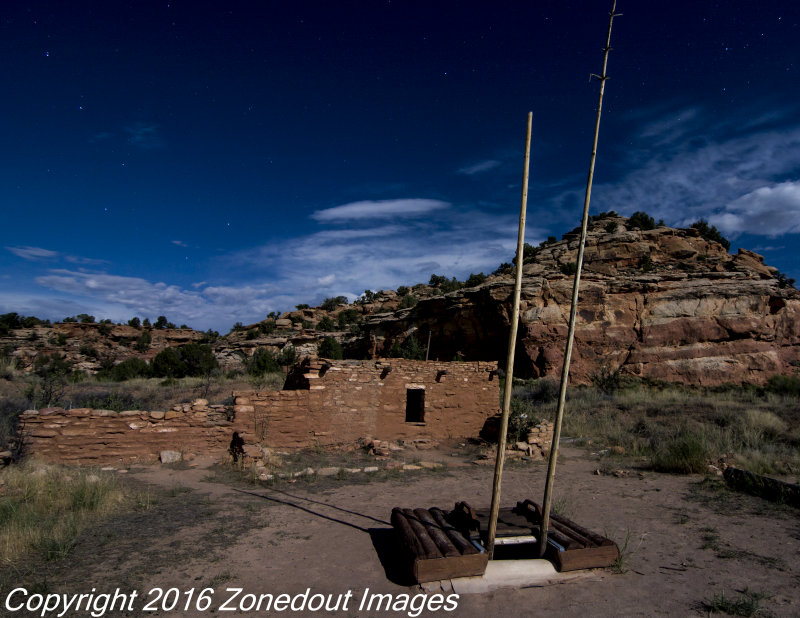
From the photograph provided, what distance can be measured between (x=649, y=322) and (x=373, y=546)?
82.3 feet

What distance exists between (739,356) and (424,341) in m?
18.1

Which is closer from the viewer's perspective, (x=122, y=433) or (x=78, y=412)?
(x=78, y=412)

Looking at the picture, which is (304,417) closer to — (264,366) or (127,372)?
(264,366)

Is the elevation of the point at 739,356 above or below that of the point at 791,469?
above

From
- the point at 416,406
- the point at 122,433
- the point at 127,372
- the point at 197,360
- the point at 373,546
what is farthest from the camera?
the point at 197,360

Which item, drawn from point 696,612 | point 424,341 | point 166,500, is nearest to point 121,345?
point 424,341

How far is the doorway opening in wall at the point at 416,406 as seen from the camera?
43.6 ft

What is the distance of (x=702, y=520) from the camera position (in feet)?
21.5

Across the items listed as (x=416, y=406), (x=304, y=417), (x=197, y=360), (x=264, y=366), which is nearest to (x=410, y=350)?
(x=264, y=366)

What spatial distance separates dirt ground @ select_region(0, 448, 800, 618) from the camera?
13.4 feet

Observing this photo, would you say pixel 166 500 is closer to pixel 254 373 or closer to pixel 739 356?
pixel 254 373

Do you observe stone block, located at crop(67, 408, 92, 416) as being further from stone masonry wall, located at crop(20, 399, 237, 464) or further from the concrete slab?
the concrete slab

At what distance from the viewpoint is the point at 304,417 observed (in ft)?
36.8

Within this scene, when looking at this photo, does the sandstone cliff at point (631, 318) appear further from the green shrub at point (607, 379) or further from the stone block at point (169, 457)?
the stone block at point (169, 457)
